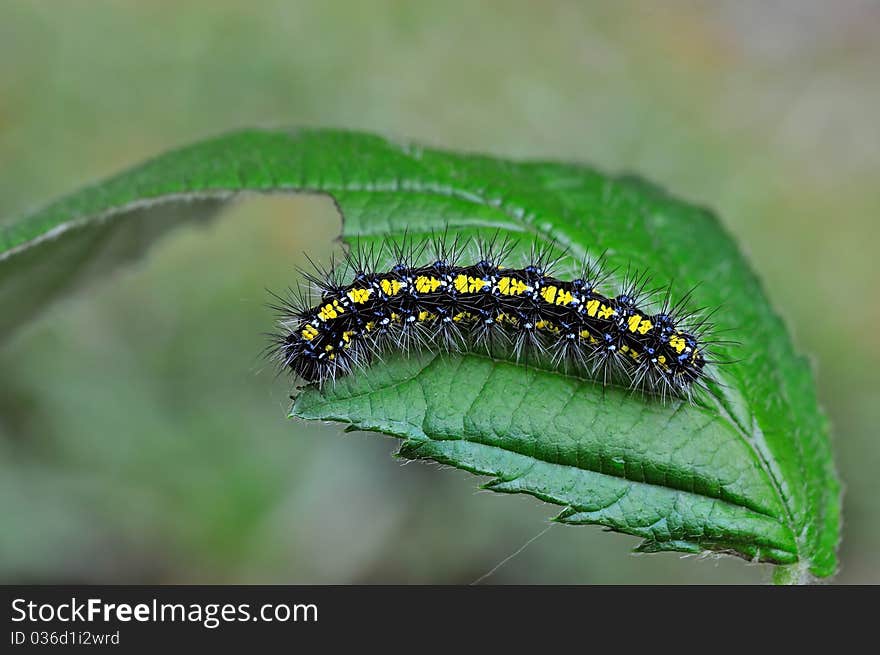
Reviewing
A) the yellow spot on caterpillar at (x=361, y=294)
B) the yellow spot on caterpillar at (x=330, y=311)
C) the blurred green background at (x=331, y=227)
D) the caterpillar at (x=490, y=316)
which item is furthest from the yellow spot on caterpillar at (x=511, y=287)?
the blurred green background at (x=331, y=227)

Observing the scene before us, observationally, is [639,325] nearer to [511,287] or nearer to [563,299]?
[563,299]

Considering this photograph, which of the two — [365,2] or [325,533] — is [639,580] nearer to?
[325,533]

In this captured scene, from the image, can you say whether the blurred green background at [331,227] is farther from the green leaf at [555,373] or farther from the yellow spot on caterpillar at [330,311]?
the yellow spot on caterpillar at [330,311]

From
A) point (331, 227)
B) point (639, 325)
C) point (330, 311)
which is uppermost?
point (331, 227)

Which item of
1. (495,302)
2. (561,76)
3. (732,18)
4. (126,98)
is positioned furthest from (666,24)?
(495,302)

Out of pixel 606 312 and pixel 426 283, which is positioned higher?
pixel 426 283

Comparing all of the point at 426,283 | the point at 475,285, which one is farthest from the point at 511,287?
the point at 426,283
